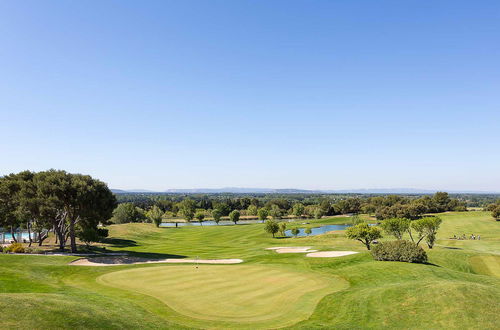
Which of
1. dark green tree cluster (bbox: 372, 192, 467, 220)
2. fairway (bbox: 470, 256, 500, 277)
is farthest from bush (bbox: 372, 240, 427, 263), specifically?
dark green tree cluster (bbox: 372, 192, 467, 220)

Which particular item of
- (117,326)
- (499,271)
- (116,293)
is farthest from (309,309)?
(499,271)

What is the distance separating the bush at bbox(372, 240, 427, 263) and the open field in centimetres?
222

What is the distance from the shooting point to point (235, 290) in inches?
1055

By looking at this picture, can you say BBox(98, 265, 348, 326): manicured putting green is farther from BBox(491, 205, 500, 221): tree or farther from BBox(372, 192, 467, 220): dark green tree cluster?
BBox(372, 192, 467, 220): dark green tree cluster

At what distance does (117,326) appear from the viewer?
1767 cm

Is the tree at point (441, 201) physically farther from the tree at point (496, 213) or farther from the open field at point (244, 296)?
the open field at point (244, 296)

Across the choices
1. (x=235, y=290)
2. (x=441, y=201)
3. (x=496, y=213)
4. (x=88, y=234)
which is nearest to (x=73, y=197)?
(x=88, y=234)

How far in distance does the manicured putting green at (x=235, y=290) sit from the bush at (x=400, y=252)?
927cm

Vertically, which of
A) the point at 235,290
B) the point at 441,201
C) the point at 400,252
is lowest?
the point at 441,201

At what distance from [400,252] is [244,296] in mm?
22479

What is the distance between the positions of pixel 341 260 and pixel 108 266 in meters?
30.8

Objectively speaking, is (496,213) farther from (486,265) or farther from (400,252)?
(400,252)

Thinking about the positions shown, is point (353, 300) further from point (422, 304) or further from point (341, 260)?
point (341, 260)

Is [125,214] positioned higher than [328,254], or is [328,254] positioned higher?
[125,214]
